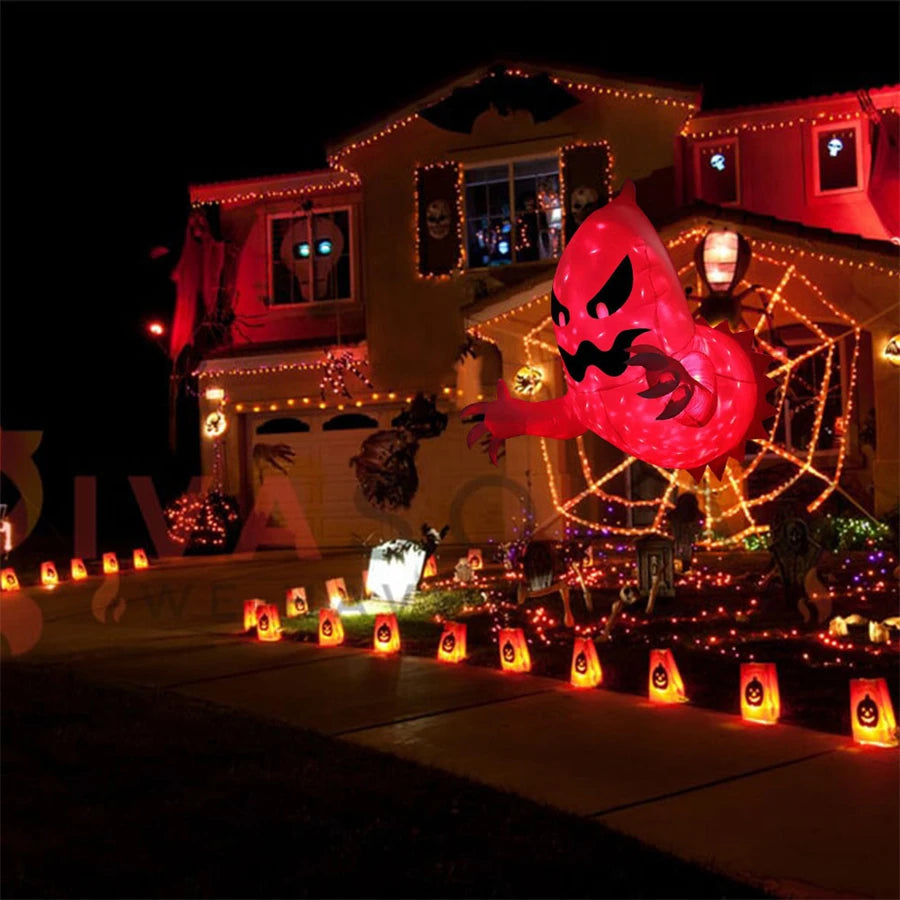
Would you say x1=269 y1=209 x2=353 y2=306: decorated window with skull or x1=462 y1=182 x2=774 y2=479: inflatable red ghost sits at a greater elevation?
x1=269 y1=209 x2=353 y2=306: decorated window with skull

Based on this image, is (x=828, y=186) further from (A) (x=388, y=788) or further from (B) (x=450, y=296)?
(A) (x=388, y=788)

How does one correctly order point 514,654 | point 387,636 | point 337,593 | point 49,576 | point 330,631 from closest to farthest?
1. point 514,654
2. point 387,636
3. point 330,631
4. point 337,593
5. point 49,576

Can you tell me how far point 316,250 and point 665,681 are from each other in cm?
1424

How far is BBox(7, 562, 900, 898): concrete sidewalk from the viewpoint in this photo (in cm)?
533

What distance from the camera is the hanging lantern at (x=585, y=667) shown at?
8644 millimetres

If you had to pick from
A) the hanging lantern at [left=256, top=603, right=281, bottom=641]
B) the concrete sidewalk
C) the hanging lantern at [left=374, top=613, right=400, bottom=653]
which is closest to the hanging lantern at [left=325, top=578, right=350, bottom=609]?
the hanging lantern at [left=256, top=603, right=281, bottom=641]

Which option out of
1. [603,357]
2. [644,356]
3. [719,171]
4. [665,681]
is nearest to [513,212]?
[719,171]

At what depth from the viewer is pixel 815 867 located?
5082 millimetres

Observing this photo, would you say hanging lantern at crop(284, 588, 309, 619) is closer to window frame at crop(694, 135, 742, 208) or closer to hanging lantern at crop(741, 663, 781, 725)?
hanging lantern at crop(741, 663, 781, 725)

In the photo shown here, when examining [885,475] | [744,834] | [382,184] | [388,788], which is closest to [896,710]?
[744,834]

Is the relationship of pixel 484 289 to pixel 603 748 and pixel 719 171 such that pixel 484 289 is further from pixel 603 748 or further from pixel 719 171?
pixel 603 748

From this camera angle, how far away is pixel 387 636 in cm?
1031

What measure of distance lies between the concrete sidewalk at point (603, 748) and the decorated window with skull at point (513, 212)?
9260mm

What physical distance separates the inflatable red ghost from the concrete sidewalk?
2.29 meters
